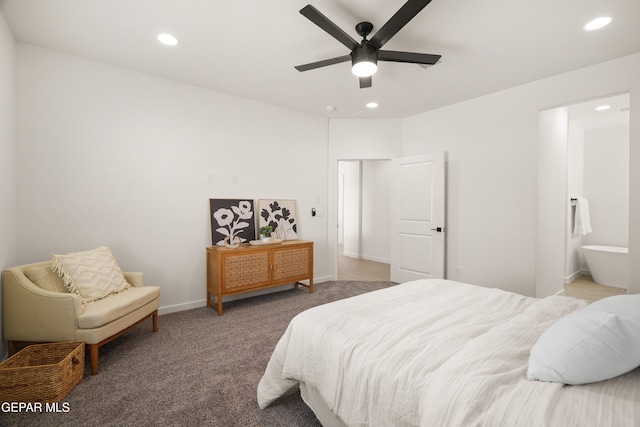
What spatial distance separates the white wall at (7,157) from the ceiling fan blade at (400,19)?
284 cm

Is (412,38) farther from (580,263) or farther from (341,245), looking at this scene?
(341,245)

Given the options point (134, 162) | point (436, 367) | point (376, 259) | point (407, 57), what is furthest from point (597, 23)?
point (376, 259)

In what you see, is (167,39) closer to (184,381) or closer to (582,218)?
(184,381)

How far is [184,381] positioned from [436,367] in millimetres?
1755

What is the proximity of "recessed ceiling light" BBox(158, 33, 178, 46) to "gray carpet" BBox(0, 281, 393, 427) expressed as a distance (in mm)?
2685

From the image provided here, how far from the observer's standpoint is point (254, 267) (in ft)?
11.5

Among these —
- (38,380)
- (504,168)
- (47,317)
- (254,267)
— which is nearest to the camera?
(38,380)

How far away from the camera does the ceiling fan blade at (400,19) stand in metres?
1.67

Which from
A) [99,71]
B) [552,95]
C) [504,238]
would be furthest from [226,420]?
[552,95]

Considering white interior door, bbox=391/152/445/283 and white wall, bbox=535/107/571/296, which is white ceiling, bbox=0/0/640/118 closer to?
white wall, bbox=535/107/571/296

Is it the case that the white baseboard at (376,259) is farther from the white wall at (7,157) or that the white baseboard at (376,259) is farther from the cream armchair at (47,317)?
the white wall at (7,157)

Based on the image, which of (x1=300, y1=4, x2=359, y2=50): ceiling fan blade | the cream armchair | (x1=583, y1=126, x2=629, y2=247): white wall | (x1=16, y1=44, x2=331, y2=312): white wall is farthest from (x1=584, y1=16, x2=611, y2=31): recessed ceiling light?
the cream armchair

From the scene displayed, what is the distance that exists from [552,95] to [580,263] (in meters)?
3.63

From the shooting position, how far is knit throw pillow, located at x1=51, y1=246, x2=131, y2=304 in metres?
2.30
